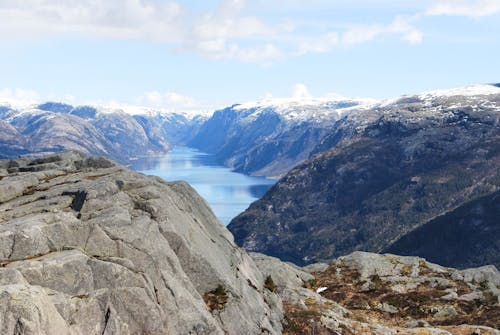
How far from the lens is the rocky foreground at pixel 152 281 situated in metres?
26.5

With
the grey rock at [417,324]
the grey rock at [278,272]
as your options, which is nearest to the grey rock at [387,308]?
the grey rock at [417,324]

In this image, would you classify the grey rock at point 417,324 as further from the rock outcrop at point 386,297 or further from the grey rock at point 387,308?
the grey rock at point 387,308

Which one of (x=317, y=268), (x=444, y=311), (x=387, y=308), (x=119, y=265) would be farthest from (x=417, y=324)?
(x=119, y=265)

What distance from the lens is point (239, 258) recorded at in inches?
1665

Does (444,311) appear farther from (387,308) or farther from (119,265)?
(119,265)

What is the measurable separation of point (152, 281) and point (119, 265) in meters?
2.30

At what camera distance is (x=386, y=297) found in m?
51.5

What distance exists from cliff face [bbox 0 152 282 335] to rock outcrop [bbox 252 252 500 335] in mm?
3620

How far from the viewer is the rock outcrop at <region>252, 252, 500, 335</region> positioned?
128ft

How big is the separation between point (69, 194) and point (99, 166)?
15221 millimetres

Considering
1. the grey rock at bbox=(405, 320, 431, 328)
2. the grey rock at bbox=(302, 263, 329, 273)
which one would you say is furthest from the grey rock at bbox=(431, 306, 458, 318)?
the grey rock at bbox=(302, 263, 329, 273)

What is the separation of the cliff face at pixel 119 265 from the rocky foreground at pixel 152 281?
72 millimetres

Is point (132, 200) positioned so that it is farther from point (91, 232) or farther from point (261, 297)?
point (261, 297)

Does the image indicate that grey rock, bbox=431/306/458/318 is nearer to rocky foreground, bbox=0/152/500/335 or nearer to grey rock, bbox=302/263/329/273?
rocky foreground, bbox=0/152/500/335
